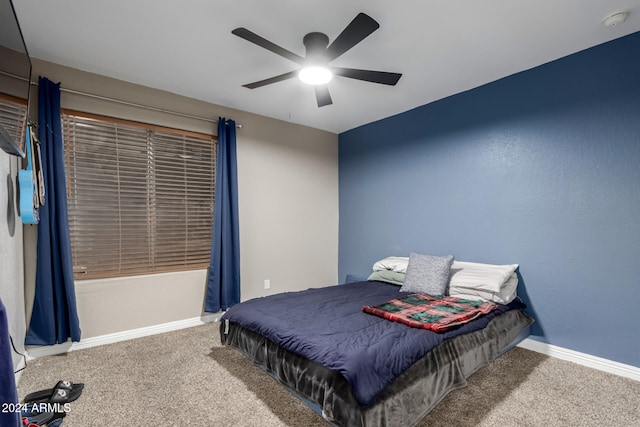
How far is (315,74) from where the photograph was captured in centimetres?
241

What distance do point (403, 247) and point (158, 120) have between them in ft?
10.9

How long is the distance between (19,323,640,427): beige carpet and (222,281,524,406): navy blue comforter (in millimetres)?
410

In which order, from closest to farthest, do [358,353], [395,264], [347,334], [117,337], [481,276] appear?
[358,353] < [347,334] < [481,276] < [117,337] < [395,264]

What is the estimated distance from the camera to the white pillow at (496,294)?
2.71 m

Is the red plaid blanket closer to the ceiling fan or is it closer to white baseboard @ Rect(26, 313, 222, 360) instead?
Result: the ceiling fan

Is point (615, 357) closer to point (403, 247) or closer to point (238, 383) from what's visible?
point (403, 247)

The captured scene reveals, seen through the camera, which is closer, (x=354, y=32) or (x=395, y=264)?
(x=354, y=32)

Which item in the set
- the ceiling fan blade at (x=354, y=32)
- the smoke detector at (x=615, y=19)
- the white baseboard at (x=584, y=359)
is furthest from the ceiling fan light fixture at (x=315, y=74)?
the white baseboard at (x=584, y=359)

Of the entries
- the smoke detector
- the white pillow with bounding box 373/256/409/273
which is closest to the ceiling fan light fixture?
the smoke detector

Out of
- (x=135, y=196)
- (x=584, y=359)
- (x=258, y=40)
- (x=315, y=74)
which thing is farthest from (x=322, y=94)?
(x=584, y=359)

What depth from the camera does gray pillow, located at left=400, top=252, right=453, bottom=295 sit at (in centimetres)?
298

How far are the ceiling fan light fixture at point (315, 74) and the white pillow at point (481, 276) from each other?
7.40 ft

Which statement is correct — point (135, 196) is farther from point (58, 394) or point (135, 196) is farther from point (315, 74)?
point (315, 74)

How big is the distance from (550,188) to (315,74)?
236 cm
